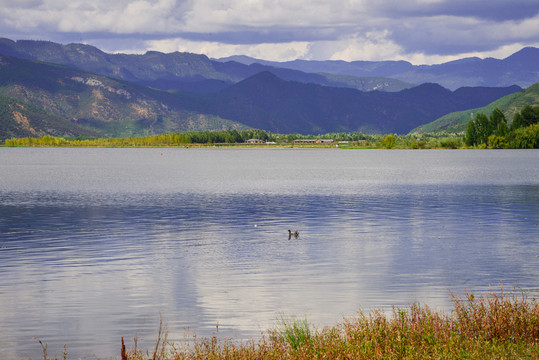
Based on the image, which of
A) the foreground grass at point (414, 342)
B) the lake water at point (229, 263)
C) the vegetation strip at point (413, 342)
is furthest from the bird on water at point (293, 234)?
the foreground grass at point (414, 342)

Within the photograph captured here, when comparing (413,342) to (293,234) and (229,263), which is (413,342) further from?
(293,234)

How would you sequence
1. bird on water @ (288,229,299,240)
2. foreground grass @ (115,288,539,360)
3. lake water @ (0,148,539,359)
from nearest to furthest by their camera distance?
foreground grass @ (115,288,539,360), lake water @ (0,148,539,359), bird on water @ (288,229,299,240)

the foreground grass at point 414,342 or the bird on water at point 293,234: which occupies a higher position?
the foreground grass at point 414,342

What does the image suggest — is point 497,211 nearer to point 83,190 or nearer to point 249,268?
point 249,268

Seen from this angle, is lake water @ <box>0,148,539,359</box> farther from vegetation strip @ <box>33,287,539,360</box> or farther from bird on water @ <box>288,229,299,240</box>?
vegetation strip @ <box>33,287,539,360</box>

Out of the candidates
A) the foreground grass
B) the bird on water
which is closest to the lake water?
the bird on water

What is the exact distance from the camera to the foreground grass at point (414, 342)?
17.2 metres

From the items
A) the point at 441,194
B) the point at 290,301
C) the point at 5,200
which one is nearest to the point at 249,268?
the point at 290,301

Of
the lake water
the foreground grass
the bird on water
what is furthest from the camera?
the bird on water

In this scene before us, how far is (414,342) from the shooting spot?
1825 centimetres

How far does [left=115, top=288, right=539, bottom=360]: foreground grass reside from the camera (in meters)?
17.2

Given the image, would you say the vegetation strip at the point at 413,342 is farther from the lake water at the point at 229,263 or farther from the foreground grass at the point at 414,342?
the lake water at the point at 229,263

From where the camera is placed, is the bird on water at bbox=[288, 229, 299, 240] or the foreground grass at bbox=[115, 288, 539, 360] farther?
the bird on water at bbox=[288, 229, 299, 240]

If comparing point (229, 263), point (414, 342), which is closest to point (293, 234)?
point (229, 263)
